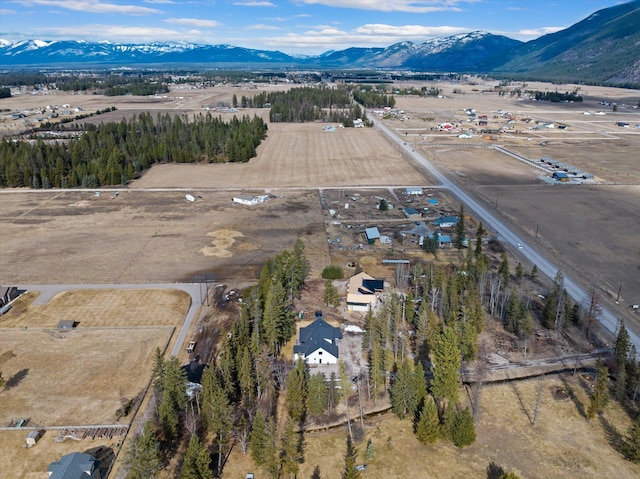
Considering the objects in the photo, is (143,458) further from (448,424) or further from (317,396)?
(448,424)

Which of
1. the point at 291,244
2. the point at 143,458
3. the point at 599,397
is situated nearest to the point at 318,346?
the point at 143,458

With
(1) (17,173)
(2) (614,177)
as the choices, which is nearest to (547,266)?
(2) (614,177)

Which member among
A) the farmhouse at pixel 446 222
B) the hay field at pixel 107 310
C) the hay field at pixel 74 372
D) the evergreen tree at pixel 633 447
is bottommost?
the hay field at pixel 74 372

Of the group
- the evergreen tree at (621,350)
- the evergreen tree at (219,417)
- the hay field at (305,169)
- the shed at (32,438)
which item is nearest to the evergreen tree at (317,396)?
the evergreen tree at (219,417)

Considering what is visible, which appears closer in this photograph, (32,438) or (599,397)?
(32,438)

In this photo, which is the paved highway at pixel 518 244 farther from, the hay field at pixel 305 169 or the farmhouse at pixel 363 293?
the farmhouse at pixel 363 293

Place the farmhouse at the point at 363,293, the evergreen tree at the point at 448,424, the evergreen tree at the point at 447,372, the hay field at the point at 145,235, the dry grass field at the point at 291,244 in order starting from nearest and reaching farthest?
1. the dry grass field at the point at 291,244
2. the evergreen tree at the point at 448,424
3. the evergreen tree at the point at 447,372
4. the farmhouse at the point at 363,293
5. the hay field at the point at 145,235

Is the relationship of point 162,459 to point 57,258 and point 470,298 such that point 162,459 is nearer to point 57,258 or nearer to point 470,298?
point 470,298
